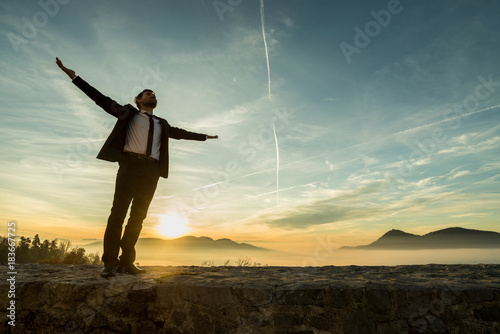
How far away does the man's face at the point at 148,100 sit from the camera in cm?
414

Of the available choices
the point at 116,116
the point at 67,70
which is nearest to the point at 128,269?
the point at 116,116

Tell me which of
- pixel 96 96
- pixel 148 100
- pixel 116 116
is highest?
pixel 148 100

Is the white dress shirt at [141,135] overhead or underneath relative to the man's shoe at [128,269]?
overhead

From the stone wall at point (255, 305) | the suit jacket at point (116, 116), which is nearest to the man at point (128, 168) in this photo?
the suit jacket at point (116, 116)

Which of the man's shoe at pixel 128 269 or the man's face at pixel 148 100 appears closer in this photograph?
the man's shoe at pixel 128 269

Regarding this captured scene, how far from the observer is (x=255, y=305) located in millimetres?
2891

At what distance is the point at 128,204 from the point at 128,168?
475mm

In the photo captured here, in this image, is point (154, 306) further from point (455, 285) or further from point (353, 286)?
point (455, 285)

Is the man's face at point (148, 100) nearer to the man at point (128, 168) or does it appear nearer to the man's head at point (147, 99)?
the man's head at point (147, 99)

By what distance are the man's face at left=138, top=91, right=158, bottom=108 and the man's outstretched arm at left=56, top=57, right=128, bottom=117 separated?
1.18ft

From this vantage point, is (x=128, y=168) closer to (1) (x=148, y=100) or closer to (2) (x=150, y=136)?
(2) (x=150, y=136)

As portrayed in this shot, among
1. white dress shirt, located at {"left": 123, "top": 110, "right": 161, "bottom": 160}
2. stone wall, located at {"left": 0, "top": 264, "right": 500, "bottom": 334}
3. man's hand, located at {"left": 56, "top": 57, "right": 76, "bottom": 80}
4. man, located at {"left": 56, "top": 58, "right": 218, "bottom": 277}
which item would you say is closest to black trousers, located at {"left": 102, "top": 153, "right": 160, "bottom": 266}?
man, located at {"left": 56, "top": 58, "right": 218, "bottom": 277}

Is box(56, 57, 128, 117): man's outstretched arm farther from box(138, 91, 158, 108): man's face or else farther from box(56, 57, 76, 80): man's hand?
box(138, 91, 158, 108): man's face

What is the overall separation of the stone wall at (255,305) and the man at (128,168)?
1.44 ft
